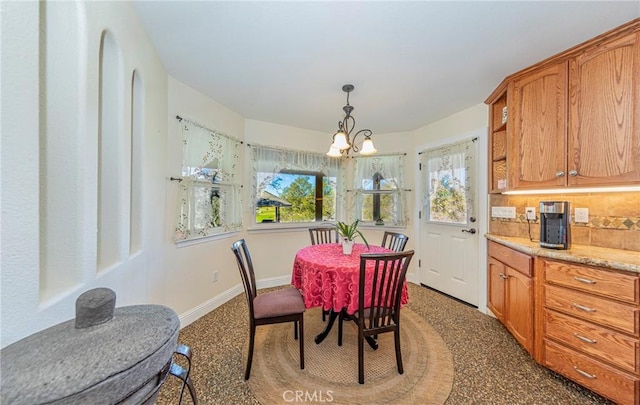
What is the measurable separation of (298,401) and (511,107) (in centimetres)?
293

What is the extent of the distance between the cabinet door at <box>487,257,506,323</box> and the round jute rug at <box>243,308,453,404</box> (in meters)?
0.65

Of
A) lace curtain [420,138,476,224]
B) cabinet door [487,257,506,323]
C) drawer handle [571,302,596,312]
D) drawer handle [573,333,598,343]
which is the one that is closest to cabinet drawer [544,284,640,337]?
drawer handle [571,302,596,312]

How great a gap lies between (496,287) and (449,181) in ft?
4.52

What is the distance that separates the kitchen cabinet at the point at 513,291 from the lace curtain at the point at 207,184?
288 centimetres

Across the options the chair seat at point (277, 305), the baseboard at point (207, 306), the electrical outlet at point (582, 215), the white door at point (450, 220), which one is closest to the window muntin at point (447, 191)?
the white door at point (450, 220)

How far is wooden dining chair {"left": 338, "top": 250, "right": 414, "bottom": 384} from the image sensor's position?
5.32 ft

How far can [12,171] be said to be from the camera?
66 cm

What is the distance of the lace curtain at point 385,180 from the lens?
3646 millimetres

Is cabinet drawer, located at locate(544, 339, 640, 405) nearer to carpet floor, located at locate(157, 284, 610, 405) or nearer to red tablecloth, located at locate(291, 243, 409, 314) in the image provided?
carpet floor, located at locate(157, 284, 610, 405)

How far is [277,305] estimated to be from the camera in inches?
70.1

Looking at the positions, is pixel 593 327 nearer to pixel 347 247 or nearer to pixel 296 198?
pixel 347 247

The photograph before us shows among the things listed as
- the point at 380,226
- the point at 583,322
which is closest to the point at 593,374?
the point at 583,322

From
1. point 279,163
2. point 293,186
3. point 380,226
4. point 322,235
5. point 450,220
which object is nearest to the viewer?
point 322,235

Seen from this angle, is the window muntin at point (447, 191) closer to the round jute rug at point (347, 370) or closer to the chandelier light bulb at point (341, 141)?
the round jute rug at point (347, 370)
